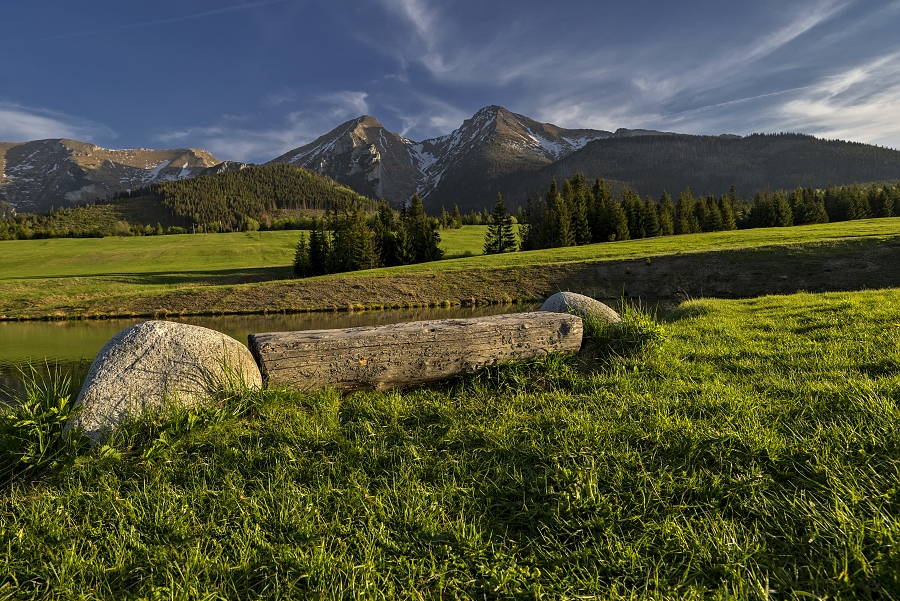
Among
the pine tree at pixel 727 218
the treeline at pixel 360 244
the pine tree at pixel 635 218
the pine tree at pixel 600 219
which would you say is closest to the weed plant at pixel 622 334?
the treeline at pixel 360 244

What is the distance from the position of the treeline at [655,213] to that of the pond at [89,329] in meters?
44.0

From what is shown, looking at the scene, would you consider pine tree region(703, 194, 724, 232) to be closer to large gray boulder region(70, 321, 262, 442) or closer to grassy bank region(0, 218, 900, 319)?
grassy bank region(0, 218, 900, 319)

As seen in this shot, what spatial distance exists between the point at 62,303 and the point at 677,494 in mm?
48738

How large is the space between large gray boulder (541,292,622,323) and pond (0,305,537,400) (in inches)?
566

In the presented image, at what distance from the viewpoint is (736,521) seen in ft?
9.54

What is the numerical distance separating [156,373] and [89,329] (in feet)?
92.8

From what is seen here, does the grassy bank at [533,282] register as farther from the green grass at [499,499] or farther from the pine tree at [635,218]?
the pine tree at [635,218]

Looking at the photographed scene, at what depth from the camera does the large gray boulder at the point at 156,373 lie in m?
4.85

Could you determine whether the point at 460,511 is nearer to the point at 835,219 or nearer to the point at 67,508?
the point at 67,508

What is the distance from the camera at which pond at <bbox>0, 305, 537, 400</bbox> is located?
617 inches

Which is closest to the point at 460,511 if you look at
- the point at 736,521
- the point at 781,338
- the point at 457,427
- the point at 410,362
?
the point at 457,427

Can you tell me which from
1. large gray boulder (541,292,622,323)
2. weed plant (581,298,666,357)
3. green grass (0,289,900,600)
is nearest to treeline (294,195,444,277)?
large gray boulder (541,292,622,323)

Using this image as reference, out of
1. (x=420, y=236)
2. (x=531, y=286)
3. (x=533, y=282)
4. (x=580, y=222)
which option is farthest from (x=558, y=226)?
(x=531, y=286)

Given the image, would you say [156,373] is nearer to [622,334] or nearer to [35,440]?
[35,440]
